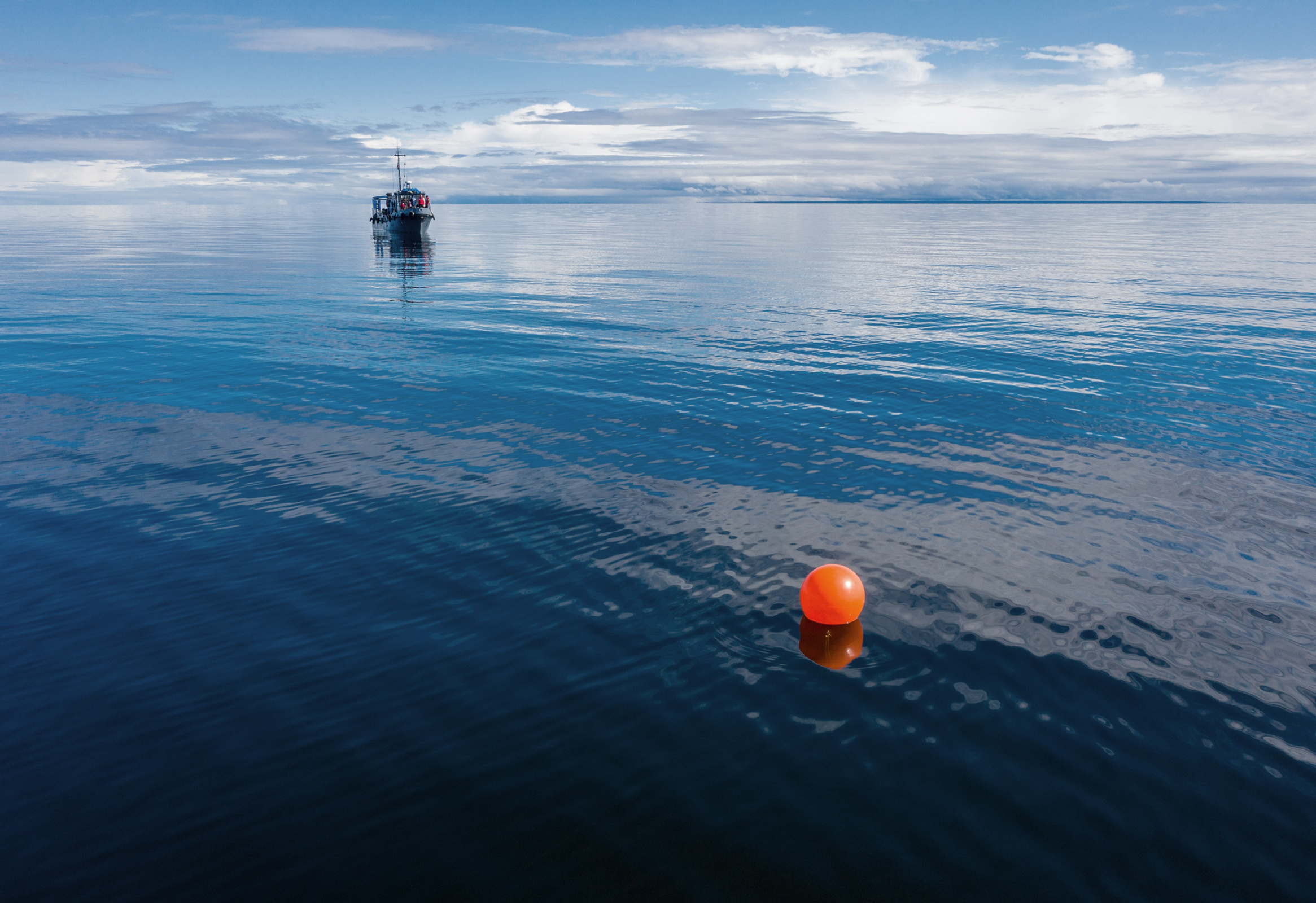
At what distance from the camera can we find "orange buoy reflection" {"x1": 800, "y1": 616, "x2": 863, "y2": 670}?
807cm

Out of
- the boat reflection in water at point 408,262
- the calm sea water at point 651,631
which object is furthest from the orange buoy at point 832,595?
the boat reflection in water at point 408,262

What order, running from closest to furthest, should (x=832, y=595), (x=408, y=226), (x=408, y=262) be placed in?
(x=832, y=595) → (x=408, y=262) → (x=408, y=226)

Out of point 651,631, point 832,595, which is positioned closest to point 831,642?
point 832,595

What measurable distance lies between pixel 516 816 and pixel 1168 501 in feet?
37.4

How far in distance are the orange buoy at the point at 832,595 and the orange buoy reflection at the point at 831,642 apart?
0.27 ft

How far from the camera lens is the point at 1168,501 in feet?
39.9

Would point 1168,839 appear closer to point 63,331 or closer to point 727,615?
point 727,615

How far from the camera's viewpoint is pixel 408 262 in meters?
59.1

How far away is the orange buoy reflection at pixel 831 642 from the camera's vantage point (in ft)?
26.5

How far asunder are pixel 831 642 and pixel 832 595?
1.70 ft

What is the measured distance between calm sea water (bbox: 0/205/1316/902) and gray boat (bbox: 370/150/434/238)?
235ft

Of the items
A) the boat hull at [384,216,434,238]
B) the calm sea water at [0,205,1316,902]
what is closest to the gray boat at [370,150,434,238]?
the boat hull at [384,216,434,238]

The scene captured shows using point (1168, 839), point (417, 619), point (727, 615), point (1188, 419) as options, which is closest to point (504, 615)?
point (417, 619)

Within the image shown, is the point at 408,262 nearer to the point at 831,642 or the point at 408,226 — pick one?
the point at 408,226
